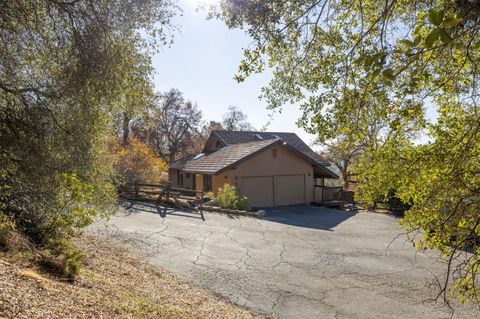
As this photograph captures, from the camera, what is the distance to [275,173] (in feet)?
78.3

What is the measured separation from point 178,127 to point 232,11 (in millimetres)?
38008

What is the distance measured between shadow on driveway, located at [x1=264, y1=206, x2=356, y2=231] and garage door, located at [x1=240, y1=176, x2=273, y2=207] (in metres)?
0.98

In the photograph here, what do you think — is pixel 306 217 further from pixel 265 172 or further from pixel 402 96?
pixel 402 96

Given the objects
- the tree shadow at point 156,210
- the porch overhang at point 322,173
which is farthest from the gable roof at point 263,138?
the tree shadow at point 156,210

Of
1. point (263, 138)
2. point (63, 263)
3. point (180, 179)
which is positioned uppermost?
point (263, 138)

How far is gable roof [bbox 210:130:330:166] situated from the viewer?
30500 mm

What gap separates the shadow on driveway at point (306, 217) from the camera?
666 inches

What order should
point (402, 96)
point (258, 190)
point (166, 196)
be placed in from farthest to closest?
1. point (258, 190)
2. point (166, 196)
3. point (402, 96)

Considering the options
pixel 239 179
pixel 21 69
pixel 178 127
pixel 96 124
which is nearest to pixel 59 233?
pixel 96 124

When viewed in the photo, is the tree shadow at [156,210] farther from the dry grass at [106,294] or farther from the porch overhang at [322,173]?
the porch overhang at [322,173]

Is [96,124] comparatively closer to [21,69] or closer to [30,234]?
[21,69]

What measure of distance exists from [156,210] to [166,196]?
1.68 meters

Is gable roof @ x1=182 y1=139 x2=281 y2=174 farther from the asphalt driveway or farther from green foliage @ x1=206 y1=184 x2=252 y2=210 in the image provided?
the asphalt driveway

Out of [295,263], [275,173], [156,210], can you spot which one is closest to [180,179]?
[275,173]
